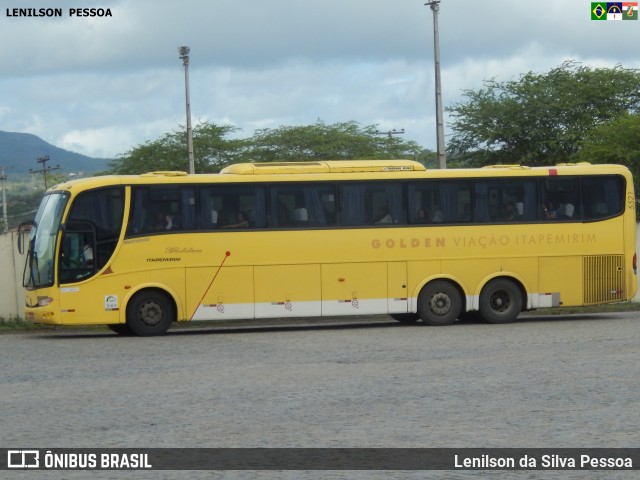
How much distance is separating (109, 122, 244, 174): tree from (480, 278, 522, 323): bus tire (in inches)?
2324

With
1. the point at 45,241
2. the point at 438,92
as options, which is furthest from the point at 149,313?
the point at 438,92

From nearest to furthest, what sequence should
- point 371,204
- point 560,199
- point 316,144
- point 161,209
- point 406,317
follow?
point 161,209, point 371,204, point 560,199, point 406,317, point 316,144

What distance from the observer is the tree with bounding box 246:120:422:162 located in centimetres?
8600

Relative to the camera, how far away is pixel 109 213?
25.1 meters

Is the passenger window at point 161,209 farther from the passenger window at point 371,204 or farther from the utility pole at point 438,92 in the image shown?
the utility pole at point 438,92

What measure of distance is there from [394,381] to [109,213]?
10.8 m

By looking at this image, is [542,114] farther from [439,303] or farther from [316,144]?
[439,303]

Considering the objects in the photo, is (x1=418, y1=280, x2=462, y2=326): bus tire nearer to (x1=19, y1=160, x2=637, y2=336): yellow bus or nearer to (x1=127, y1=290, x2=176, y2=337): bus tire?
(x1=19, y1=160, x2=637, y2=336): yellow bus

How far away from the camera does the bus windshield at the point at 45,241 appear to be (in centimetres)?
2503

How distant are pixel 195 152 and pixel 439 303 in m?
61.4

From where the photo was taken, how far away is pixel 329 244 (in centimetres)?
2631

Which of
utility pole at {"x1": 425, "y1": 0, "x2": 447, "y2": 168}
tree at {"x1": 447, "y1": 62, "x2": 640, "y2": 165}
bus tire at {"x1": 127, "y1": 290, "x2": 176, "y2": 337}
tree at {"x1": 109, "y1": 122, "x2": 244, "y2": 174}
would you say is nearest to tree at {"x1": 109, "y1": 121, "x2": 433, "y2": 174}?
tree at {"x1": 109, "y1": 122, "x2": 244, "y2": 174}

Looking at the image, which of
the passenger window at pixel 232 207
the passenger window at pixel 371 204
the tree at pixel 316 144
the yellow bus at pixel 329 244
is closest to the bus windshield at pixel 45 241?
the yellow bus at pixel 329 244

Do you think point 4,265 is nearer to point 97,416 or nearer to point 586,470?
point 97,416
